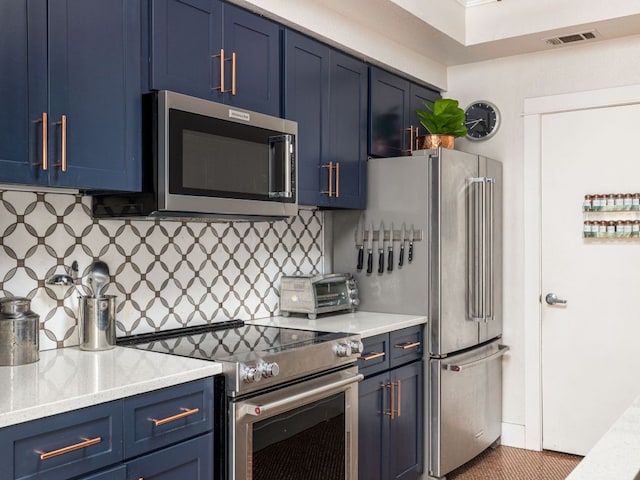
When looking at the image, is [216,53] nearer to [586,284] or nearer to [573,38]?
[573,38]

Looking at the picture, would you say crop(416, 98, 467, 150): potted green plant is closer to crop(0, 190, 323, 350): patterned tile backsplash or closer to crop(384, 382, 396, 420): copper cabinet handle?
crop(0, 190, 323, 350): patterned tile backsplash

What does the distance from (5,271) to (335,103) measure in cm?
179

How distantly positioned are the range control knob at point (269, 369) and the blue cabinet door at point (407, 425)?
3.36 ft

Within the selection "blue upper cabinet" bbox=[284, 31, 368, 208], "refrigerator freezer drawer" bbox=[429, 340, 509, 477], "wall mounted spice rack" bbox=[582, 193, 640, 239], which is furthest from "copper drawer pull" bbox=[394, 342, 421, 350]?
"wall mounted spice rack" bbox=[582, 193, 640, 239]

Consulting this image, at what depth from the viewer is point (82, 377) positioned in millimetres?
1893

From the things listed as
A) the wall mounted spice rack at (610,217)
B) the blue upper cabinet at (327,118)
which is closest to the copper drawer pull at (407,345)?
the blue upper cabinet at (327,118)

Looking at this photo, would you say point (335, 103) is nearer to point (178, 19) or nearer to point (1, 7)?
point (178, 19)

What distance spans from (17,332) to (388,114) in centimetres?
239

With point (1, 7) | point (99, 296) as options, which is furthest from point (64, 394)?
point (1, 7)

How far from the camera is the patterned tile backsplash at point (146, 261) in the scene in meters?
2.26

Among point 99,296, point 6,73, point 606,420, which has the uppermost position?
point 6,73

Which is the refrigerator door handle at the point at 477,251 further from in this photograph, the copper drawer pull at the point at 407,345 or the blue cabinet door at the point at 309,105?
the blue cabinet door at the point at 309,105

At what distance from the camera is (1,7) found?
179cm

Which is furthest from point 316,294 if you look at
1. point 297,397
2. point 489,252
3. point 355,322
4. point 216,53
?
point 216,53
